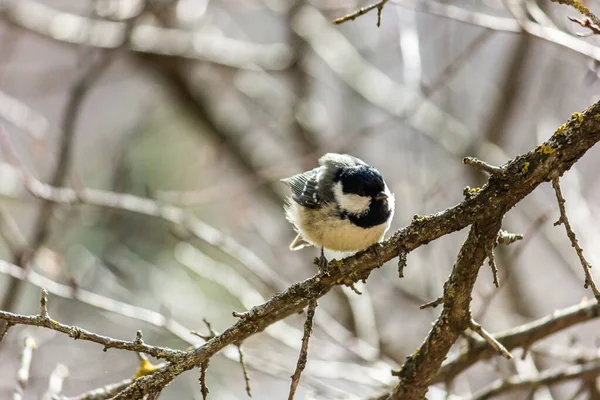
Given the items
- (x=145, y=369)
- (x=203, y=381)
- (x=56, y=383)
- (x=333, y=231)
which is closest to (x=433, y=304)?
(x=203, y=381)

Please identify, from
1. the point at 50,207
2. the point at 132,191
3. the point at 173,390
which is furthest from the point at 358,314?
the point at 132,191

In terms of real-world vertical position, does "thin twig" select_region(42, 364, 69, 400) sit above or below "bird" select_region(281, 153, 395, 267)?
below

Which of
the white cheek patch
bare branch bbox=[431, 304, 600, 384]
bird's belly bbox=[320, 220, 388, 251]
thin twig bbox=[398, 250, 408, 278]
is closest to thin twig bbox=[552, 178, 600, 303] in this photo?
thin twig bbox=[398, 250, 408, 278]

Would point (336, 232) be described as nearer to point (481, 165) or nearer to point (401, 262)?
point (401, 262)

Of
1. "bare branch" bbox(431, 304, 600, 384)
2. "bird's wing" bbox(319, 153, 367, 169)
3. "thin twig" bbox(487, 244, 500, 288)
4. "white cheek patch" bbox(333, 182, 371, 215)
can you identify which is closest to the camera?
"thin twig" bbox(487, 244, 500, 288)

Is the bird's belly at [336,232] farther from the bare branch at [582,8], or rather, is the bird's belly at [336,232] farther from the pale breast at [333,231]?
the bare branch at [582,8]

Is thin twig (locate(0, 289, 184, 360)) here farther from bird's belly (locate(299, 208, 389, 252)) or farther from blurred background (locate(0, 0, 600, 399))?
blurred background (locate(0, 0, 600, 399))

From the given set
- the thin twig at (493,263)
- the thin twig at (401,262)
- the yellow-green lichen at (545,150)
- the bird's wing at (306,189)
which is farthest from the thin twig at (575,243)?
the bird's wing at (306,189)

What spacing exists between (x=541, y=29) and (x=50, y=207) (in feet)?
8.16

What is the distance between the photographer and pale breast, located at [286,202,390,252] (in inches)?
103

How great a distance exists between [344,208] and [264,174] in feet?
6.08

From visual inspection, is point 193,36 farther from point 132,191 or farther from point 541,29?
point 541,29

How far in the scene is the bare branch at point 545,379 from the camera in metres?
2.65

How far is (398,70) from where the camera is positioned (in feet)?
24.4
